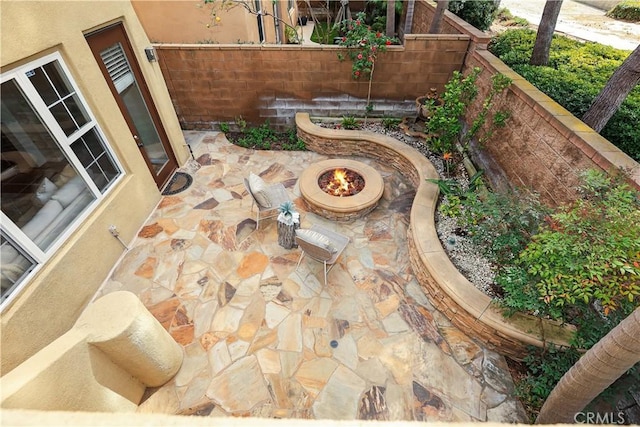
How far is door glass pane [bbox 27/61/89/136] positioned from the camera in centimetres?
355

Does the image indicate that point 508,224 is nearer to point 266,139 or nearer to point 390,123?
point 390,123

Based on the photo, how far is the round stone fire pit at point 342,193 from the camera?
5.34m

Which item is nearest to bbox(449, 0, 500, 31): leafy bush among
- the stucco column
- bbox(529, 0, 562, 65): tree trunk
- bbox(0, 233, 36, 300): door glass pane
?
bbox(529, 0, 562, 65): tree trunk

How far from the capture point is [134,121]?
5.38 m

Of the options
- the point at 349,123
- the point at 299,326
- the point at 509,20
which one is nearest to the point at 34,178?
the point at 299,326

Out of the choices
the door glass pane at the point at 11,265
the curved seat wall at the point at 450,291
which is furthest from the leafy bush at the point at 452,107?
the door glass pane at the point at 11,265

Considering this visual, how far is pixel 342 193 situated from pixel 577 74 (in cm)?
511

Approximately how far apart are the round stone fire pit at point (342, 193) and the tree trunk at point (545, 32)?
421 cm

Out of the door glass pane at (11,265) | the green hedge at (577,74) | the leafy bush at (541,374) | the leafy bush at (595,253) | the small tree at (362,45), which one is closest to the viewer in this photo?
the leafy bush at (595,253)

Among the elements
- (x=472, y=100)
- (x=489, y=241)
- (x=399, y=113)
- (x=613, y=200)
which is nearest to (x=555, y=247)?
(x=613, y=200)

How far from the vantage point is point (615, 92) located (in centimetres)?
420

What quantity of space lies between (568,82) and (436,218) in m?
3.49

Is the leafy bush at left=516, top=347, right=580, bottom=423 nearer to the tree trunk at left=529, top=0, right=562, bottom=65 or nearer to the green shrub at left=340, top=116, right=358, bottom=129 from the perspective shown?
the green shrub at left=340, top=116, right=358, bottom=129

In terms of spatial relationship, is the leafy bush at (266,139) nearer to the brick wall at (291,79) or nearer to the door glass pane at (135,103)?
the brick wall at (291,79)
